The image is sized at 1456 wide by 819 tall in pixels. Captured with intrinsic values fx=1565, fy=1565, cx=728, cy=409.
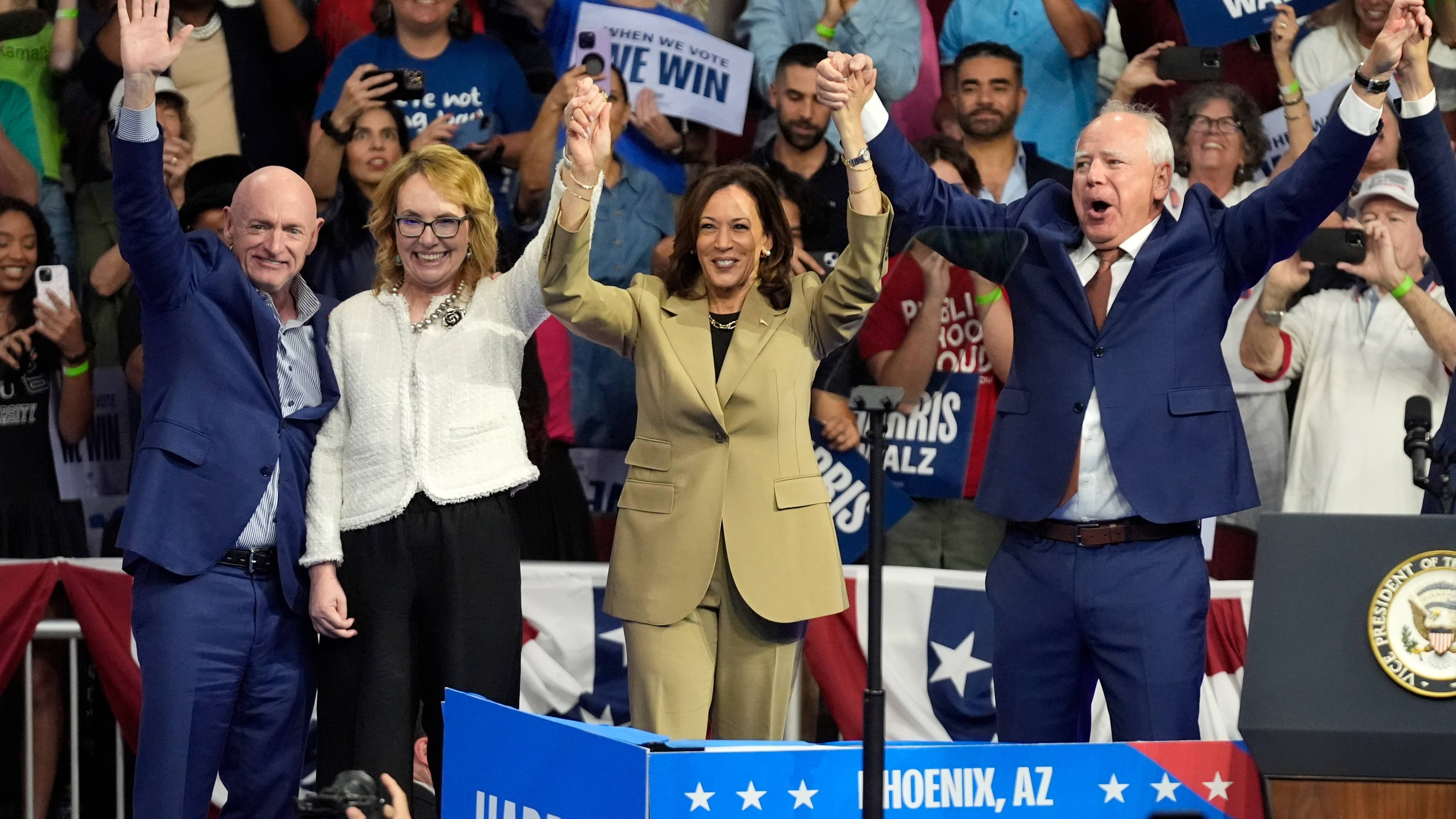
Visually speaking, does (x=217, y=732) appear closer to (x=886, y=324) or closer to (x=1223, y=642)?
(x=886, y=324)

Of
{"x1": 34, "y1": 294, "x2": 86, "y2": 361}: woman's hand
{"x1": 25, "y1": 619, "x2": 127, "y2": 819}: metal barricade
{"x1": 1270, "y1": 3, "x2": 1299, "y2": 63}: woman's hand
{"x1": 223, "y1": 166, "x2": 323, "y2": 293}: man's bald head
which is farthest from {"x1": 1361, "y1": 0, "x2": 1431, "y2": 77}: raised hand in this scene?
{"x1": 34, "y1": 294, "x2": 86, "y2": 361}: woman's hand

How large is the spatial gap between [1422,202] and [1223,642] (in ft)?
Result: 4.85

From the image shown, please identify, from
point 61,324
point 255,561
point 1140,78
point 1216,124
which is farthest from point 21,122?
point 1216,124

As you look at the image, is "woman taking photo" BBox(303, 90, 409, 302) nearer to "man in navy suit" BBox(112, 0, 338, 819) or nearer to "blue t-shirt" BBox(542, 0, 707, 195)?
"blue t-shirt" BBox(542, 0, 707, 195)

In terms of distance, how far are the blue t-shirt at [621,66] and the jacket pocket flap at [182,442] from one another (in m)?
1.96

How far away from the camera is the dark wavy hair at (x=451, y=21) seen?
4.89 meters

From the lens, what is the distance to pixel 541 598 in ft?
14.5

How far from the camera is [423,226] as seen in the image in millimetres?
3176

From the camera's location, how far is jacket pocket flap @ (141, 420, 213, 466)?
309 centimetres

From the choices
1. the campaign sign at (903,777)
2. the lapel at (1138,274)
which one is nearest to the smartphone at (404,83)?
the lapel at (1138,274)

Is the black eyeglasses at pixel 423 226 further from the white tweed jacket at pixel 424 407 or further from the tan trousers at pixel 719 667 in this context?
the tan trousers at pixel 719 667

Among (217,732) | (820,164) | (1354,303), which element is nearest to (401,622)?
(217,732)

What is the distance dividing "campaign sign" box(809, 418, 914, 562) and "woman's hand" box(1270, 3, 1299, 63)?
1657 millimetres

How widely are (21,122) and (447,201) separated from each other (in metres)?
2.61
